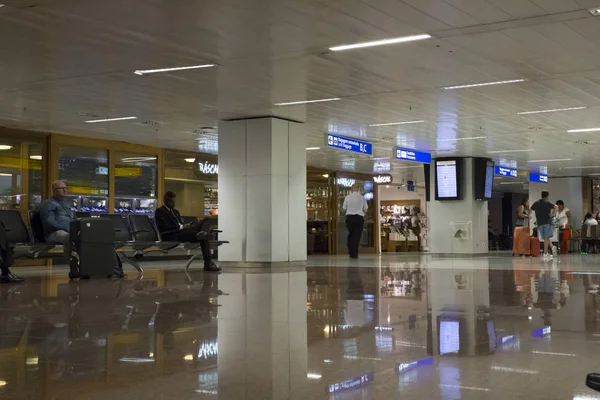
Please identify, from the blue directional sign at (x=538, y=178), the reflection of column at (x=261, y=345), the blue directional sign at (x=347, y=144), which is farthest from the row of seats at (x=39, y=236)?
the blue directional sign at (x=538, y=178)

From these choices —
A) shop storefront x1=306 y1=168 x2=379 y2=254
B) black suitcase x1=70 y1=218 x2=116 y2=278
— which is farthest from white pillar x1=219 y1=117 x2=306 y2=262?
shop storefront x1=306 y1=168 x2=379 y2=254

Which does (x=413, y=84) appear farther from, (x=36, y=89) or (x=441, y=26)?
(x=36, y=89)

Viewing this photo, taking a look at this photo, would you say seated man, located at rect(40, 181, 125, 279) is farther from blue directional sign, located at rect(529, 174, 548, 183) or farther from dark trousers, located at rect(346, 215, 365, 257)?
blue directional sign, located at rect(529, 174, 548, 183)

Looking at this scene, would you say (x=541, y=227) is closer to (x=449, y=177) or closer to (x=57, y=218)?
(x=449, y=177)

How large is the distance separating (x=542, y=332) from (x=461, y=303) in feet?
6.66

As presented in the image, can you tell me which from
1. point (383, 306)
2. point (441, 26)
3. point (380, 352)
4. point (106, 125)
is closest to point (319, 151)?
point (106, 125)

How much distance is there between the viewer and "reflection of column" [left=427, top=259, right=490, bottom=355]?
4430 mm

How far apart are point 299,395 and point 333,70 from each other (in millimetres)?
8723

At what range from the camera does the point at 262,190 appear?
52.0 feet

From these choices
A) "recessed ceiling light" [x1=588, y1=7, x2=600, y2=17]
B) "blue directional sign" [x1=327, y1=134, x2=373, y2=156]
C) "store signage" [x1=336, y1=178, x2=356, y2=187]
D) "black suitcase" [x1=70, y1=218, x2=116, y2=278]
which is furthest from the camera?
"store signage" [x1=336, y1=178, x2=356, y2=187]

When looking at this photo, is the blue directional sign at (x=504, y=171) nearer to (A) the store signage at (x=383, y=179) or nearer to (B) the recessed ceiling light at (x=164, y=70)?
(A) the store signage at (x=383, y=179)

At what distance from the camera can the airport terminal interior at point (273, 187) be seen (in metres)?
3.66

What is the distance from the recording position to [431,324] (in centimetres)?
516

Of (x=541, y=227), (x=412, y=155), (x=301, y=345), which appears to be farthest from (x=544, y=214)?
(x=301, y=345)
